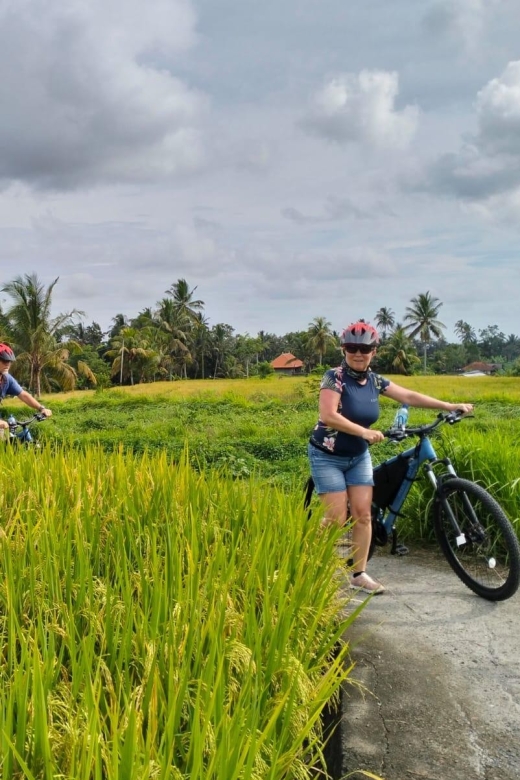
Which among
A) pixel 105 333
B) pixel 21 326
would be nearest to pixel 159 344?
pixel 105 333

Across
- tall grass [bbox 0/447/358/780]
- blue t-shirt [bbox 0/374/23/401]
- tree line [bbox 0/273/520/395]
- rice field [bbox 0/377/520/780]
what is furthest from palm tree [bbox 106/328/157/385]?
tall grass [bbox 0/447/358/780]

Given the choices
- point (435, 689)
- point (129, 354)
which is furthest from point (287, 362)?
point (435, 689)

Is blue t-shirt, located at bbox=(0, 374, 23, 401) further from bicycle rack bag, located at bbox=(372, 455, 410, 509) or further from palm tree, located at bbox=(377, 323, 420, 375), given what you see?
palm tree, located at bbox=(377, 323, 420, 375)

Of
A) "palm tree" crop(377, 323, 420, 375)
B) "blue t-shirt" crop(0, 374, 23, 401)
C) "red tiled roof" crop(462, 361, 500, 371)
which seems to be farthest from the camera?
"red tiled roof" crop(462, 361, 500, 371)

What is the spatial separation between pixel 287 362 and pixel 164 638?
81.1m

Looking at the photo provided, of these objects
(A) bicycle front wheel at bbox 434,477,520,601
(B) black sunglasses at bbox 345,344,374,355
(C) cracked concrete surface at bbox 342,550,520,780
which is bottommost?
(C) cracked concrete surface at bbox 342,550,520,780

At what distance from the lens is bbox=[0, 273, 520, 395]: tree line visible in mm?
33406

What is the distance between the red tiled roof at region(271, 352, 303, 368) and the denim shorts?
76.5 m

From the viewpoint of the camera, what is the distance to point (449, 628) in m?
3.25

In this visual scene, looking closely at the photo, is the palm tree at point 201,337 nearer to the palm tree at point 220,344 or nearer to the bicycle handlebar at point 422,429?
the palm tree at point 220,344

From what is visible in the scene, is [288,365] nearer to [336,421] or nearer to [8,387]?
[8,387]

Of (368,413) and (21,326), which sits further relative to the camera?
(21,326)

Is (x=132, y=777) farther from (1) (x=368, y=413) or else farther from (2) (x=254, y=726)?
(1) (x=368, y=413)

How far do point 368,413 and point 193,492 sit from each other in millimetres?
1155
